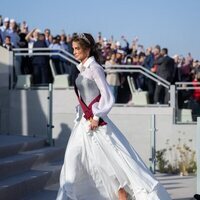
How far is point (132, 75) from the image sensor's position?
15.4 metres

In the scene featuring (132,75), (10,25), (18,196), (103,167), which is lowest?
(18,196)

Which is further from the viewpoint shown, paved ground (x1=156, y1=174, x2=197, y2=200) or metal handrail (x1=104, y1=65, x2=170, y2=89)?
metal handrail (x1=104, y1=65, x2=170, y2=89)

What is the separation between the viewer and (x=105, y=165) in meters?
6.64

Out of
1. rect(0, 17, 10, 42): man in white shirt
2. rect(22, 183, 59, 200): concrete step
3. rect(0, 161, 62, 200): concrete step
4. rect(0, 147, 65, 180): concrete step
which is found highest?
rect(0, 17, 10, 42): man in white shirt

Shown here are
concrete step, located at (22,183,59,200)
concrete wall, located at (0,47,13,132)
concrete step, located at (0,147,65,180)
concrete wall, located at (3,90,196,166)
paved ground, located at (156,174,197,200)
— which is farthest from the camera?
concrete wall, located at (0,47,13,132)

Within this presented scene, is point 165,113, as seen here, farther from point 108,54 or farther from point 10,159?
point 10,159

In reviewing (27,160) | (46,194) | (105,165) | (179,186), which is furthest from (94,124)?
(179,186)

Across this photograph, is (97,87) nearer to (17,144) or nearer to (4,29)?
(17,144)

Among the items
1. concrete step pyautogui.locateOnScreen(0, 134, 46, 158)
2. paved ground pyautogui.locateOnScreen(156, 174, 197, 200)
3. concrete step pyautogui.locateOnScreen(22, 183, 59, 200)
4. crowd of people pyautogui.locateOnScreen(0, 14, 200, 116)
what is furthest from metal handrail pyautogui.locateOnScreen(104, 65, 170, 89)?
concrete step pyautogui.locateOnScreen(22, 183, 59, 200)

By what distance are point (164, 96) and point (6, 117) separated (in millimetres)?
3806

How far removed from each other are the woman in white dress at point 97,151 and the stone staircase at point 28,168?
1.12 m

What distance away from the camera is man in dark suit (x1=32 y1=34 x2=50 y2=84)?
15.0 meters

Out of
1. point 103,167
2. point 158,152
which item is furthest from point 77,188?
point 158,152

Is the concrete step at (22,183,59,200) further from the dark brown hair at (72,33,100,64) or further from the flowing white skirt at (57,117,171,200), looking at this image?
the dark brown hair at (72,33,100,64)
